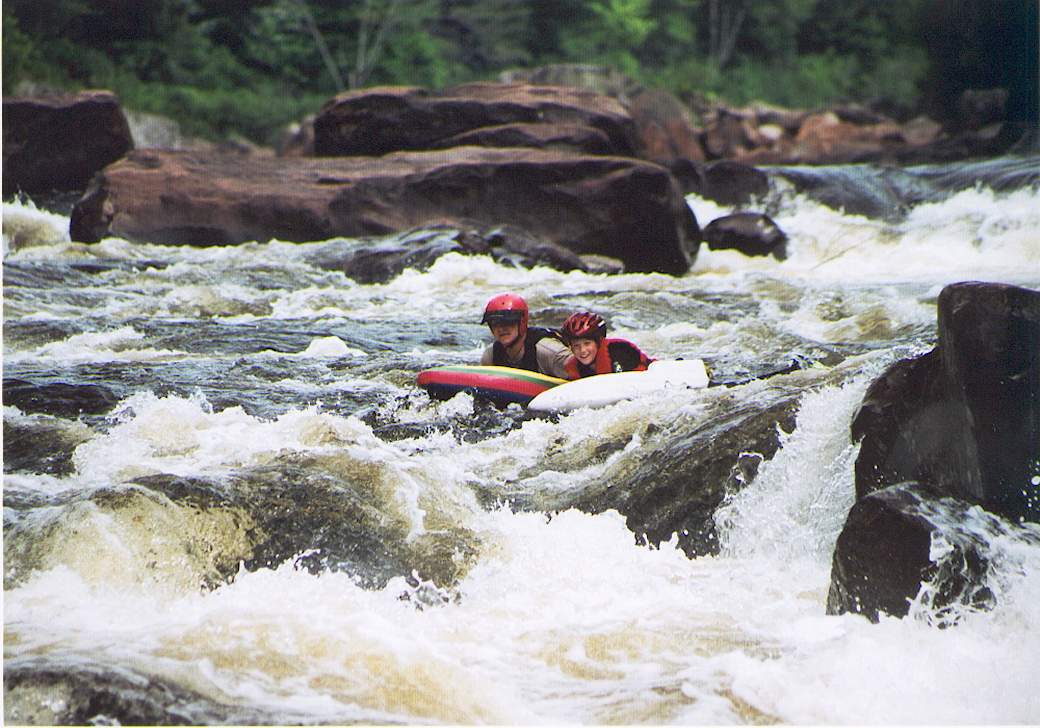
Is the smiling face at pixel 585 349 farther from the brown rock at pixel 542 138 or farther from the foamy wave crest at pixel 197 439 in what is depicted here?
the brown rock at pixel 542 138

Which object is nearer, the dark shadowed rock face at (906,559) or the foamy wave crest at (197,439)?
the dark shadowed rock face at (906,559)

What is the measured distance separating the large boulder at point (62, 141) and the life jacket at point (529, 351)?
5118 millimetres

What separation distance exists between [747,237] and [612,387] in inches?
179

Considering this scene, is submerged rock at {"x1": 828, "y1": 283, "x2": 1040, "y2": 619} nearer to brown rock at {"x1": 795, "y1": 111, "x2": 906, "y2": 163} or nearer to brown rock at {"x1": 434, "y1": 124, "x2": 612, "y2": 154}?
brown rock at {"x1": 434, "y1": 124, "x2": 612, "y2": 154}

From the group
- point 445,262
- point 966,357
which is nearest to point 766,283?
point 445,262

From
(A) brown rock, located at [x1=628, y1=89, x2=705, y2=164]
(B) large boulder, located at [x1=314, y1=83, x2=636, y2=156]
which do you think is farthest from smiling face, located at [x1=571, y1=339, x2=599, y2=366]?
(A) brown rock, located at [x1=628, y1=89, x2=705, y2=164]

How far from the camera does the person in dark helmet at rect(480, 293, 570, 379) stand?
420cm

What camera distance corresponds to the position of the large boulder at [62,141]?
28.3 ft

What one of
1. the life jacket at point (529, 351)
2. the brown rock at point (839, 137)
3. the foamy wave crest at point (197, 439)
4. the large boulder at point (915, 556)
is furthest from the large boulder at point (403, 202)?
the brown rock at point (839, 137)

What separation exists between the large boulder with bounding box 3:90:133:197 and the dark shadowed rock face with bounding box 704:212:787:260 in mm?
4520

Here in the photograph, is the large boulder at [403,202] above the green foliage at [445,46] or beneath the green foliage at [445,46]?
beneath

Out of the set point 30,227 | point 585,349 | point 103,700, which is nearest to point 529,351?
point 585,349

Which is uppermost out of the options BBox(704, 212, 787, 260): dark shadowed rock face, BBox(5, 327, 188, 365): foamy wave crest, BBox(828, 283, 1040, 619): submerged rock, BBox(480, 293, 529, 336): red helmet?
BBox(828, 283, 1040, 619): submerged rock

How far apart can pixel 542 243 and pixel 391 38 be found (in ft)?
15.4
